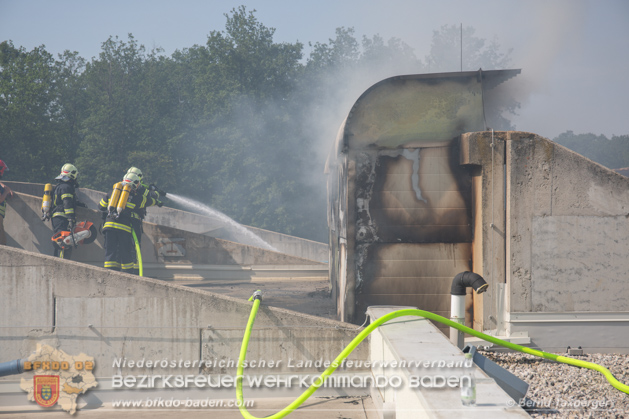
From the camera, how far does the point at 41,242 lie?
11.1 meters

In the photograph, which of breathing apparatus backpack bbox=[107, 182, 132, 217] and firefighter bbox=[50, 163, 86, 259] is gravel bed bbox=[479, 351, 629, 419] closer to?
breathing apparatus backpack bbox=[107, 182, 132, 217]

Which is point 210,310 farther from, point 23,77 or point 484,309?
point 23,77

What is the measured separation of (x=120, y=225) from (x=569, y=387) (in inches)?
309

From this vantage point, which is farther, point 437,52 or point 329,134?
point 437,52

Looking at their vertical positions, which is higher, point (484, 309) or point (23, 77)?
point (23, 77)

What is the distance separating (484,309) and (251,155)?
25.1 metres

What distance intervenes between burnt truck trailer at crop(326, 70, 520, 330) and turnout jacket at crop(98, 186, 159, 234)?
471 cm

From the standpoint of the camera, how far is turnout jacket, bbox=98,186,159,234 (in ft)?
31.9

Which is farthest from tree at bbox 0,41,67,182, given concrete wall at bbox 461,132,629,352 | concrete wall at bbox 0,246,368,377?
concrete wall at bbox 461,132,629,352

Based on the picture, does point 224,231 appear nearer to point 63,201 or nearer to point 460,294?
point 63,201

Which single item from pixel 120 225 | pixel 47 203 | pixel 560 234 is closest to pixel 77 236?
pixel 47 203

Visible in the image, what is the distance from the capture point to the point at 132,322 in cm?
662

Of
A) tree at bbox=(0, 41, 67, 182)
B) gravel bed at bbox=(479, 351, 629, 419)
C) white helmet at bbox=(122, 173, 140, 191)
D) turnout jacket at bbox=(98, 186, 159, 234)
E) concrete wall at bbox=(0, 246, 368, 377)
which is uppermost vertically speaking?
tree at bbox=(0, 41, 67, 182)

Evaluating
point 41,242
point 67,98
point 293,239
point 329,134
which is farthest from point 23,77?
point 41,242
